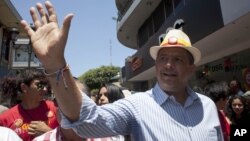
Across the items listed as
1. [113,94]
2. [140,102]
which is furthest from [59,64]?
[113,94]

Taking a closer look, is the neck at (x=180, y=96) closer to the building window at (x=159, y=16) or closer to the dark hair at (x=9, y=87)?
the dark hair at (x=9, y=87)

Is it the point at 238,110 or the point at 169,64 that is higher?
the point at 169,64

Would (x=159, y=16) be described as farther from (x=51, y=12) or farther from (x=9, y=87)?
(x=51, y=12)

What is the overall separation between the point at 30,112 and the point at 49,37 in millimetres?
2241

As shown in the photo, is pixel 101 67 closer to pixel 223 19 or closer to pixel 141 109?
pixel 223 19

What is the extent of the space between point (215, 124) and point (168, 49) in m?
0.62

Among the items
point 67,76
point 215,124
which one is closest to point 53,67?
point 67,76

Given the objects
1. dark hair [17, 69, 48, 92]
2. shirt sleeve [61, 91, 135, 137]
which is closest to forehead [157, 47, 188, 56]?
shirt sleeve [61, 91, 135, 137]

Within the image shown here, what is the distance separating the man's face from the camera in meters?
2.16

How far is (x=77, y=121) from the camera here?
1.57 m

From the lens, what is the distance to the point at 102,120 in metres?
1.72

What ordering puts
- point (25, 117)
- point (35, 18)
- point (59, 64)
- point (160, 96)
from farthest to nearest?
point (25, 117) < point (160, 96) < point (35, 18) < point (59, 64)

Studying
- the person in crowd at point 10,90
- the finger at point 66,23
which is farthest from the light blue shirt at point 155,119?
the person in crowd at point 10,90

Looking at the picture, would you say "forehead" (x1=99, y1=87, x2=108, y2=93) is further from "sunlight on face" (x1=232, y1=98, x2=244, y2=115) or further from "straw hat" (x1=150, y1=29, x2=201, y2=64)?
"sunlight on face" (x1=232, y1=98, x2=244, y2=115)
